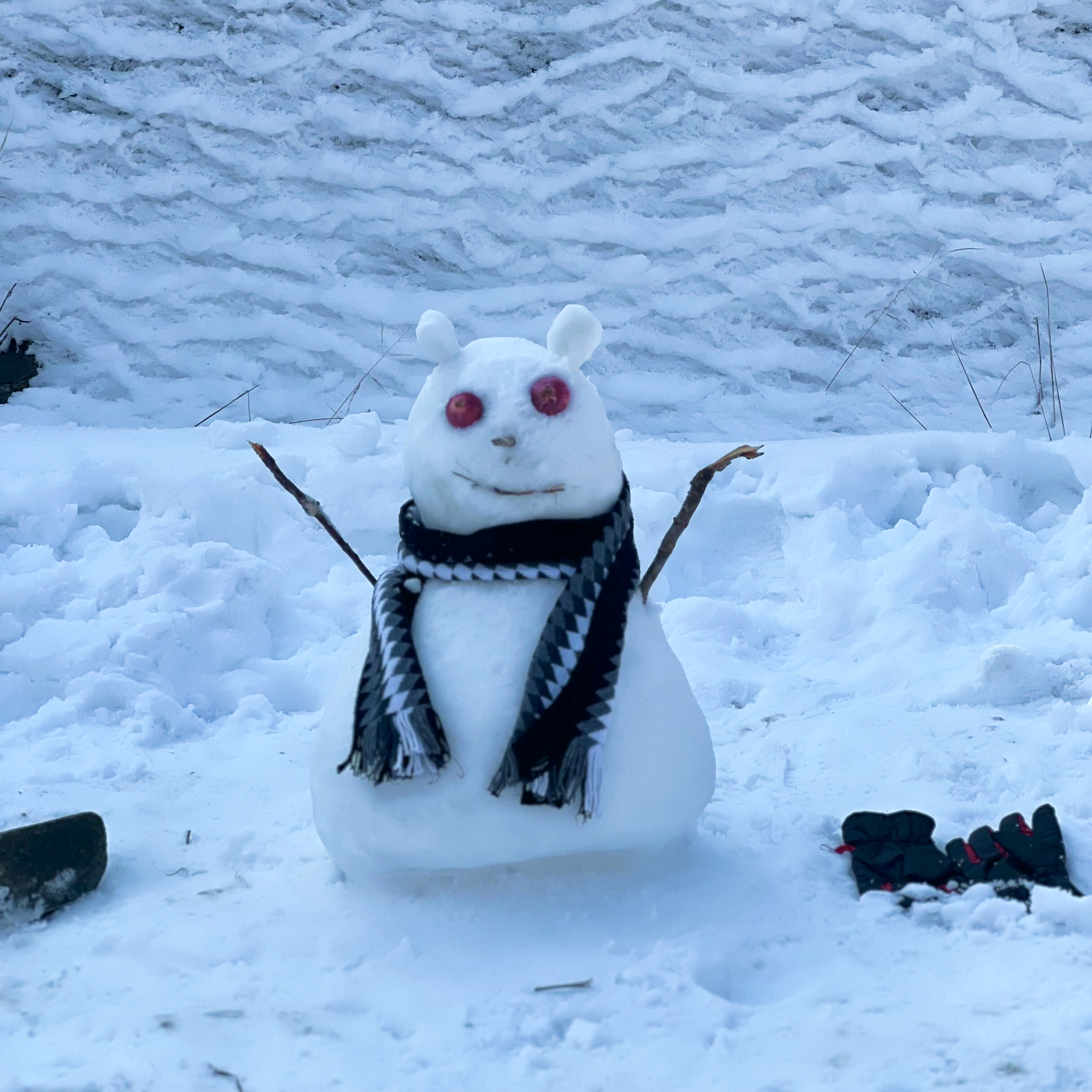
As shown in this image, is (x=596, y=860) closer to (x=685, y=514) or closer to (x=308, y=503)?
(x=685, y=514)

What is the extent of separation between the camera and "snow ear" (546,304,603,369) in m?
1.61

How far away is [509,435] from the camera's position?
1531mm

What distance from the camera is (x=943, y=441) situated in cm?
295

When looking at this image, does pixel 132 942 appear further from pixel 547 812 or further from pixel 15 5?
pixel 15 5

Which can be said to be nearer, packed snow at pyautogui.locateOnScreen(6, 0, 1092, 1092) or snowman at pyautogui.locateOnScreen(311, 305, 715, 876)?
packed snow at pyautogui.locateOnScreen(6, 0, 1092, 1092)

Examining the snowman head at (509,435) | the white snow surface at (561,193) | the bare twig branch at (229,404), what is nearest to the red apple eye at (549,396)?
the snowman head at (509,435)

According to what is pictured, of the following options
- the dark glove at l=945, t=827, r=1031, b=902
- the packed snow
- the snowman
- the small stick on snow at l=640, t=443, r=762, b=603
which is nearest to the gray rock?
the packed snow

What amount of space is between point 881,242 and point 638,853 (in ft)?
10.9

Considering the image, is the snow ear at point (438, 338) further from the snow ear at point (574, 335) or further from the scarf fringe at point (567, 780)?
the scarf fringe at point (567, 780)

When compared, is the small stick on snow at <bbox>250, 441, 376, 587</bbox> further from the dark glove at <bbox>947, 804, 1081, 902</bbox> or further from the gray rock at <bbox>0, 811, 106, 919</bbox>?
the dark glove at <bbox>947, 804, 1081, 902</bbox>

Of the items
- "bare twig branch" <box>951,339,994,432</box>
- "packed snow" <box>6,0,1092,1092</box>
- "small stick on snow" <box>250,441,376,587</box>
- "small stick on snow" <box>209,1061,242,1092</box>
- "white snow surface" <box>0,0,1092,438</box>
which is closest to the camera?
"small stick on snow" <box>209,1061,242,1092</box>

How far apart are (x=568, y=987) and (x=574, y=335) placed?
2.66 ft

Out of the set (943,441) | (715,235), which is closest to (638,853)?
(943,441)

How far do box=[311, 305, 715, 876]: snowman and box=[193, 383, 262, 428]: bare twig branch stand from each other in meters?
2.33
